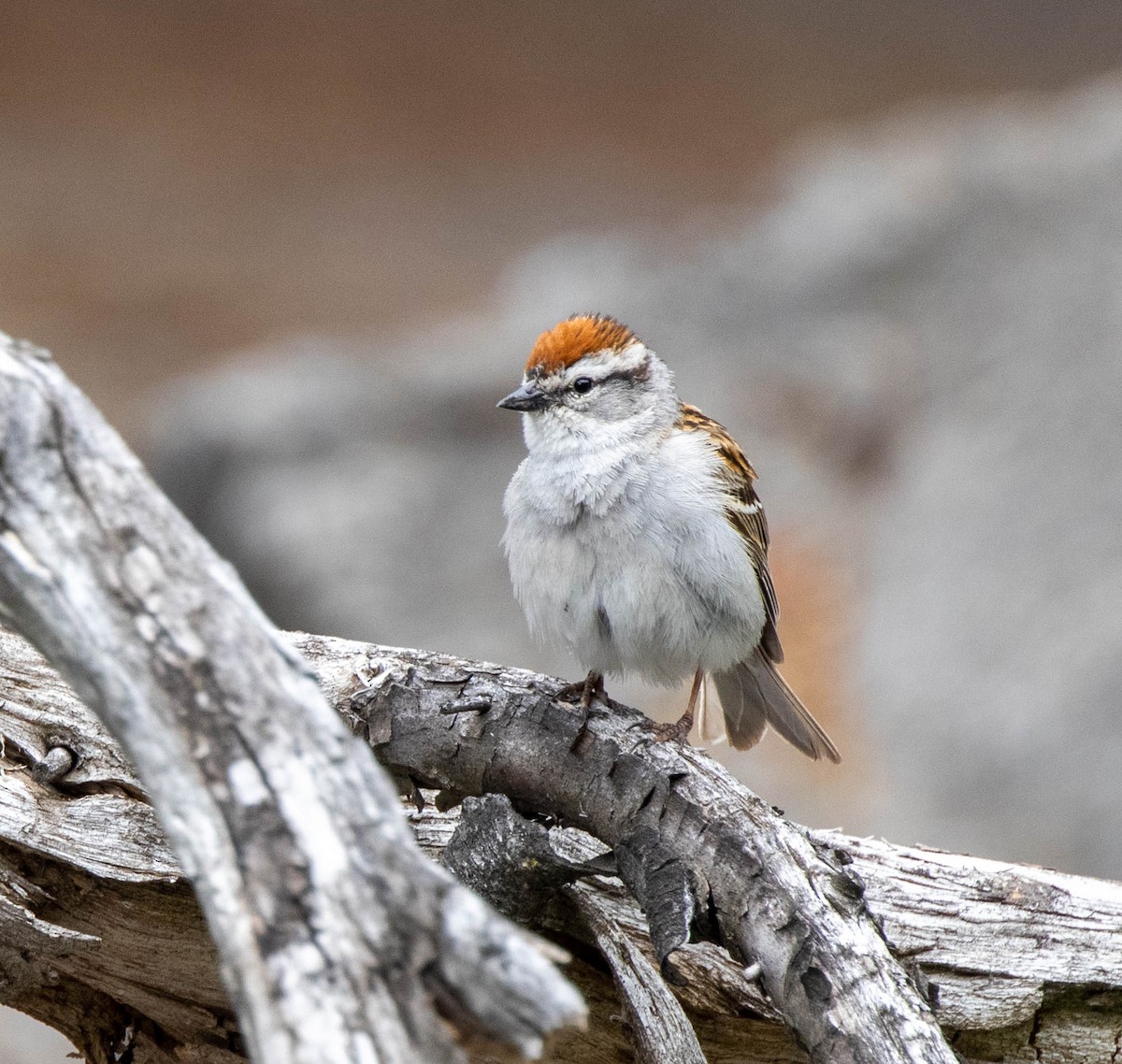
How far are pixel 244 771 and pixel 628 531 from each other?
61.3 inches

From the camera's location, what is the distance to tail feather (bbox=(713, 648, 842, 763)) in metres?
3.33

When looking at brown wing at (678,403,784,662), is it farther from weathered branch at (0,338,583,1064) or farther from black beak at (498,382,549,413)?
weathered branch at (0,338,583,1064)

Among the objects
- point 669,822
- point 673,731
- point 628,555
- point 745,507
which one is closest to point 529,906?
point 669,822

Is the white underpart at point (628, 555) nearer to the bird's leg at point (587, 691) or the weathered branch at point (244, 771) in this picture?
the bird's leg at point (587, 691)

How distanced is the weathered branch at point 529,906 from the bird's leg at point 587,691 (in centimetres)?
9

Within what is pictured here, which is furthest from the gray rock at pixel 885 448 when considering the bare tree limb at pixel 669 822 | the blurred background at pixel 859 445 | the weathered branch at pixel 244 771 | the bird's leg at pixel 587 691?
the weathered branch at pixel 244 771

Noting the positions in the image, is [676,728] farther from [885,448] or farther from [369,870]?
[885,448]

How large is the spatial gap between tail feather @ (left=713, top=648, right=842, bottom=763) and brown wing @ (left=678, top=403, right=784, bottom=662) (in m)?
0.06

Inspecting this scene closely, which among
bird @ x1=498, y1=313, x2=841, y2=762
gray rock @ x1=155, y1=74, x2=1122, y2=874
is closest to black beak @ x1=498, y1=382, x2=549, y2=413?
bird @ x1=498, y1=313, x2=841, y2=762

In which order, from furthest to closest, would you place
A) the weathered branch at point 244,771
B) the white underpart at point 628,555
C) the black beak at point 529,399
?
1. the black beak at point 529,399
2. the white underpart at point 628,555
3. the weathered branch at point 244,771

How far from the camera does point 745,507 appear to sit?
130 inches

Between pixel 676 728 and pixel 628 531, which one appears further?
pixel 628 531

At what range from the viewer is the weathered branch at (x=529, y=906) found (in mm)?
2553

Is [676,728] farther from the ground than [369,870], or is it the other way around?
[676,728]
